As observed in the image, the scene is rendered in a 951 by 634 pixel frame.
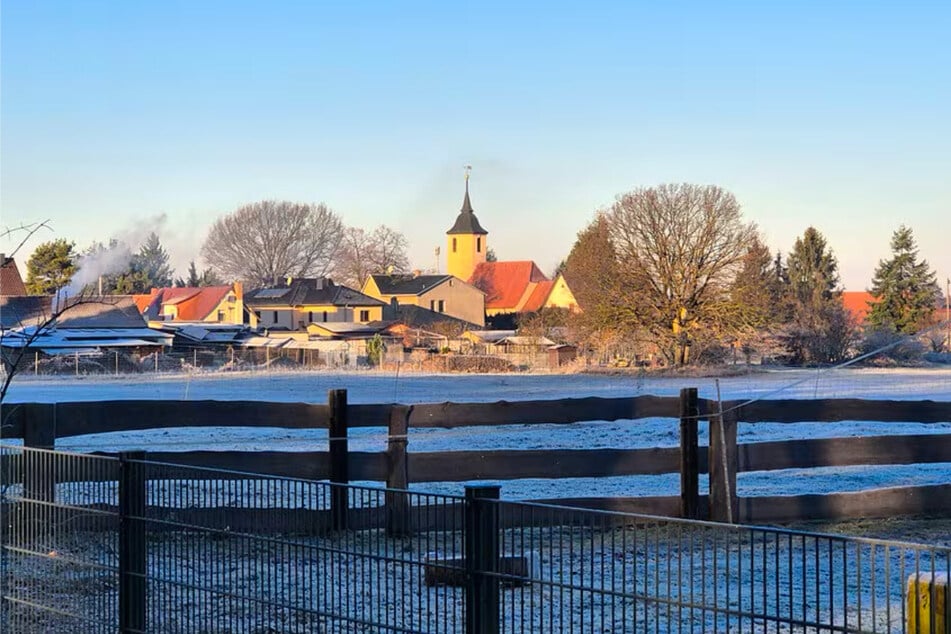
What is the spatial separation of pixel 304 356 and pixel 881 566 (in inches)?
2094

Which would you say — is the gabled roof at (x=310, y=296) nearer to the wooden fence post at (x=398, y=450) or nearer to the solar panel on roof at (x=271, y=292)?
the solar panel on roof at (x=271, y=292)

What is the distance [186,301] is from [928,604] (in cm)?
11013

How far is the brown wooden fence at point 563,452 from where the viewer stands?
31.0ft

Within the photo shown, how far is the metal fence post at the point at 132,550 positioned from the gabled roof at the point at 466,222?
13128 cm

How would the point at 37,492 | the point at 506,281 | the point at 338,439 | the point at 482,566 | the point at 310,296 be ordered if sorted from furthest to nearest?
the point at 506,281
the point at 310,296
the point at 338,439
the point at 37,492
the point at 482,566

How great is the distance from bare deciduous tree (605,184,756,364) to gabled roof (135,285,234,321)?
56.3 m

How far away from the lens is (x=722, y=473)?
9.78 metres

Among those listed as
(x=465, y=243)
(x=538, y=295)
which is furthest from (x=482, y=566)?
(x=465, y=243)

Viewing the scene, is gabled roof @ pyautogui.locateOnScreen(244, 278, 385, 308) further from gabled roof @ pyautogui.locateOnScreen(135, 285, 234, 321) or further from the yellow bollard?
the yellow bollard

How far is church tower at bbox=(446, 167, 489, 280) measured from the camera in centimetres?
13675

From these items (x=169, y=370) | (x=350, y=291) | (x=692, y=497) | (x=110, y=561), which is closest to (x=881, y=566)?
(x=692, y=497)

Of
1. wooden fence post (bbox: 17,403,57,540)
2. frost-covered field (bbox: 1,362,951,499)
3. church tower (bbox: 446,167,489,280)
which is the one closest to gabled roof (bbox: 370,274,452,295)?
church tower (bbox: 446,167,489,280)

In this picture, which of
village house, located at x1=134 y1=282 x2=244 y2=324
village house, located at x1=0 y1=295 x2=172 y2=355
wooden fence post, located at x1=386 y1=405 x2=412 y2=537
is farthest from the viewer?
village house, located at x1=134 y1=282 x2=244 y2=324

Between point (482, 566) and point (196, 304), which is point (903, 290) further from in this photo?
point (482, 566)
